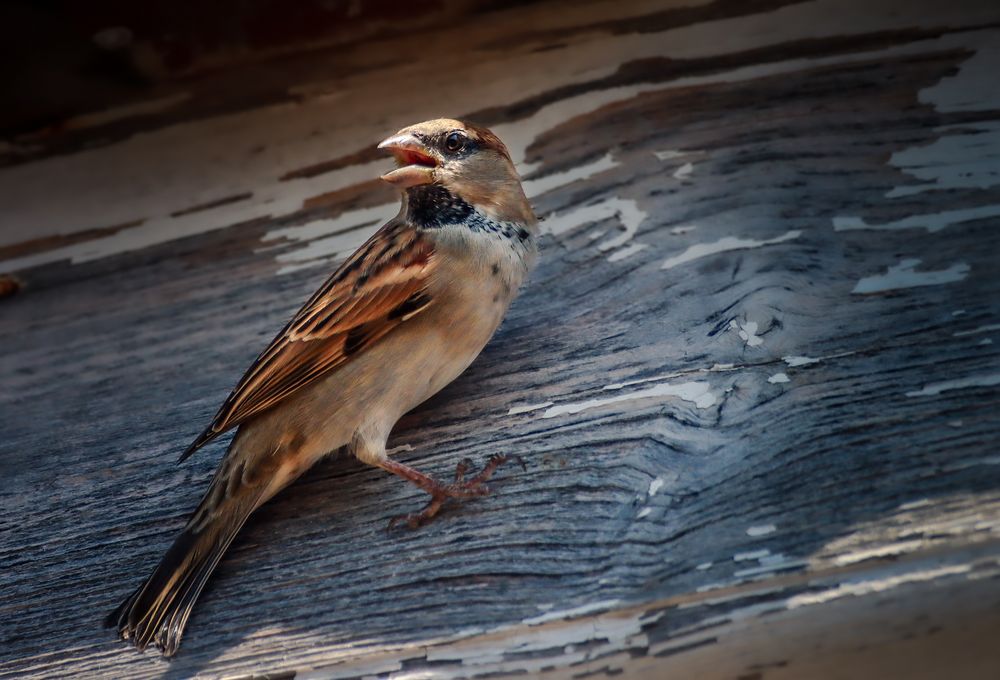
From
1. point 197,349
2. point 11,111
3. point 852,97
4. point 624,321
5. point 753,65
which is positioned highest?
point 11,111

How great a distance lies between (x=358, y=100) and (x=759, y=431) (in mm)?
1504

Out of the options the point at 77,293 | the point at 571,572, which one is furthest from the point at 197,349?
the point at 571,572

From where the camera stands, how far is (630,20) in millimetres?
2434

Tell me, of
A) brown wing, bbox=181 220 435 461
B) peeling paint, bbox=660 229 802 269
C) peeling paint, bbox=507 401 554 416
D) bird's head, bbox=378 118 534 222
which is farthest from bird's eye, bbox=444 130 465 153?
peeling paint, bbox=507 401 554 416

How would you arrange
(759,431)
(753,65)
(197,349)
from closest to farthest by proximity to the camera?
1. (759,431)
2. (197,349)
3. (753,65)

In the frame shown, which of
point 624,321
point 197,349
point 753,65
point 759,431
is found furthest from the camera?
point 753,65

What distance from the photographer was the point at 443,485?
157cm

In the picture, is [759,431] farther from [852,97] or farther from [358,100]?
[358,100]

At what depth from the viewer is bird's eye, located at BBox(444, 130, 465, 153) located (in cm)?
205

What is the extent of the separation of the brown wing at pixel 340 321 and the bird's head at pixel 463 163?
0.49 feet

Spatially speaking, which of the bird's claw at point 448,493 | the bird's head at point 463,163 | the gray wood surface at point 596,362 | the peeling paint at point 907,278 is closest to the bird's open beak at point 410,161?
the bird's head at point 463,163

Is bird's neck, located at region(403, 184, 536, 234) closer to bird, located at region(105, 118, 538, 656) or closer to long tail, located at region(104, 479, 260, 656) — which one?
bird, located at region(105, 118, 538, 656)

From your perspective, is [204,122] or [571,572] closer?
[571,572]

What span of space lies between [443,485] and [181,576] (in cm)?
44
